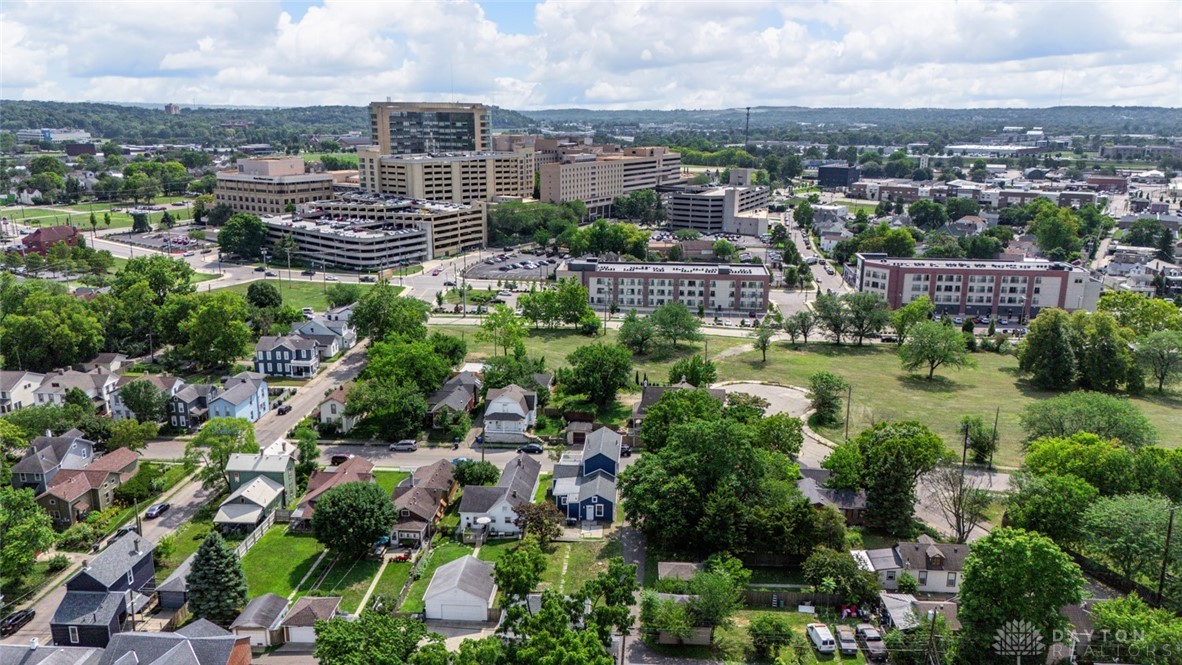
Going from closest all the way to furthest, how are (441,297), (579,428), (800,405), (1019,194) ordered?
1. (579,428)
2. (800,405)
3. (441,297)
4. (1019,194)

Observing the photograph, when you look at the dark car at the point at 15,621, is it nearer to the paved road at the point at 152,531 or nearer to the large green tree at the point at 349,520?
the paved road at the point at 152,531

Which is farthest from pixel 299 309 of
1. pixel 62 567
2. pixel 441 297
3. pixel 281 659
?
pixel 281 659

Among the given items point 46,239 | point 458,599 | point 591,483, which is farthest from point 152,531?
point 46,239

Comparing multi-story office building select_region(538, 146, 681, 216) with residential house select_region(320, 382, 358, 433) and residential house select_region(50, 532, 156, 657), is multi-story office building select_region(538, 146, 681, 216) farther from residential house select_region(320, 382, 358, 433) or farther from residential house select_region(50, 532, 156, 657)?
residential house select_region(50, 532, 156, 657)

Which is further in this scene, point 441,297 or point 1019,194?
point 1019,194

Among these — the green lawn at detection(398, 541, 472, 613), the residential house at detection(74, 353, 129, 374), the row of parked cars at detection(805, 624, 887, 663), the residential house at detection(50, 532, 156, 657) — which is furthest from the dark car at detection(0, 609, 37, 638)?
the row of parked cars at detection(805, 624, 887, 663)

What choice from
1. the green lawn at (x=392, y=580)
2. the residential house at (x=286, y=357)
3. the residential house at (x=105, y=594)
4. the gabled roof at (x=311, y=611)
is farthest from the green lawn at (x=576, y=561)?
the residential house at (x=286, y=357)

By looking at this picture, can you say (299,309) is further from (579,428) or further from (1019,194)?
(1019,194)

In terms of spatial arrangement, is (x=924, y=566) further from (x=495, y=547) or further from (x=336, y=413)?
(x=336, y=413)
